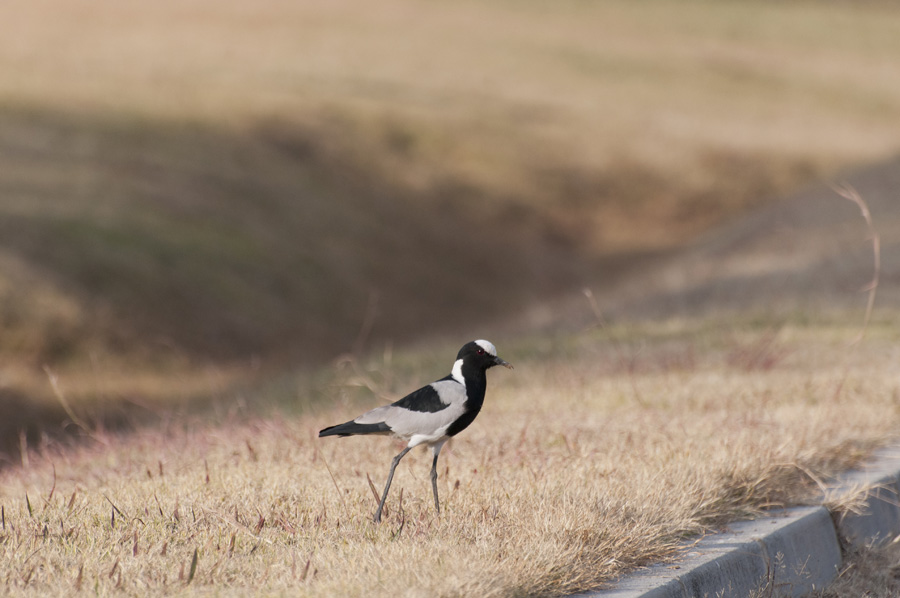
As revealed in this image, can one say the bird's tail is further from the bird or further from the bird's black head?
the bird's black head

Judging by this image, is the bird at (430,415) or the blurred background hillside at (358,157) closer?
the bird at (430,415)

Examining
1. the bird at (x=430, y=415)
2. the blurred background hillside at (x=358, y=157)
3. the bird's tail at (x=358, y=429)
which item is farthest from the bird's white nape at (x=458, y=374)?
the blurred background hillside at (x=358, y=157)

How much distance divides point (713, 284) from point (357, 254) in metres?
8.56

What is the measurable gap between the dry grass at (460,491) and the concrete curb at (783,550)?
143mm

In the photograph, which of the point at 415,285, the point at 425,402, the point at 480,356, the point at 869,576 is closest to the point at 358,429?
the point at 425,402

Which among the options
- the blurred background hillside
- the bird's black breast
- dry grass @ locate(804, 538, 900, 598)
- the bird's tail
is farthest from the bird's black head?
the blurred background hillside

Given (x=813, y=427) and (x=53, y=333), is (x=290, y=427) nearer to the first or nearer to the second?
(x=813, y=427)

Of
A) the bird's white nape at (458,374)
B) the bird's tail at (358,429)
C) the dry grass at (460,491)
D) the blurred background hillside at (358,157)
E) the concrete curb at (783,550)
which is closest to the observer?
the dry grass at (460,491)

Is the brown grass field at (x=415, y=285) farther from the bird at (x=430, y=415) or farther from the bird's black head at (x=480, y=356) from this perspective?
the bird's black head at (x=480, y=356)

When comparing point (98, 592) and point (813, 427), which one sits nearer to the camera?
point (98, 592)

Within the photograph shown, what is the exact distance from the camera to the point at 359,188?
88.3 ft

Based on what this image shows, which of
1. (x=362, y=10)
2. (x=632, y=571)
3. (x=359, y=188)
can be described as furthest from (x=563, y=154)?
(x=632, y=571)

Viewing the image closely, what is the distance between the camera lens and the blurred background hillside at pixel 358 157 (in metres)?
16.1

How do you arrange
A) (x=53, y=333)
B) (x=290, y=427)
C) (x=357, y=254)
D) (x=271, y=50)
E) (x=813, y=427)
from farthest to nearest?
(x=271, y=50), (x=357, y=254), (x=53, y=333), (x=290, y=427), (x=813, y=427)
